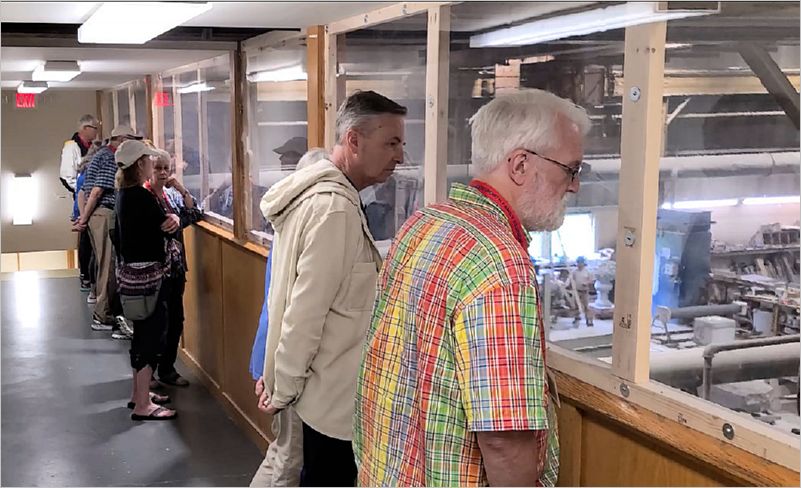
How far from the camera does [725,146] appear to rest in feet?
6.63

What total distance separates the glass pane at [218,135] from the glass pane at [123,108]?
13.1ft

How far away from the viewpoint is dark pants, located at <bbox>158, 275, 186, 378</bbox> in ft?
17.9

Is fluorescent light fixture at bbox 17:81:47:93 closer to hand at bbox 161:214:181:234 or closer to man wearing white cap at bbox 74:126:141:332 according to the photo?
man wearing white cap at bbox 74:126:141:332

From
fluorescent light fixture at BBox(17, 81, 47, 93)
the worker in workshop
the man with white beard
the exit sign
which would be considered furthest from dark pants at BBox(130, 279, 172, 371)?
the exit sign

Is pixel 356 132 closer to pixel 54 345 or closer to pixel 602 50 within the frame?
pixel 602 50

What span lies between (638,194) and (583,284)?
1.79 feet

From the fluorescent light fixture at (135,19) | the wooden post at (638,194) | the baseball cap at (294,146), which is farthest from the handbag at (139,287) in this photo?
the wooden post at (638,194)

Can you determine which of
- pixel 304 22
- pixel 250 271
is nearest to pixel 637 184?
pixel 304 22

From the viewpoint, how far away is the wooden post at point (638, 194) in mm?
1884

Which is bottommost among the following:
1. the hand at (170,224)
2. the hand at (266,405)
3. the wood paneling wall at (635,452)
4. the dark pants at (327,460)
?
the dark pants at (327,460)

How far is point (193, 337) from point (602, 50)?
4.34 m

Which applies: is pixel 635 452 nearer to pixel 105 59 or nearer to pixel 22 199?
pixel 105 59

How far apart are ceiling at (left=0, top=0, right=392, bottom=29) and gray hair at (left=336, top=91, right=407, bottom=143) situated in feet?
1.65

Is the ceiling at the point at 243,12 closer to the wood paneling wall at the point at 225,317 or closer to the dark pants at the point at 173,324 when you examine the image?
the wood paneling wall at the point at 225,317
